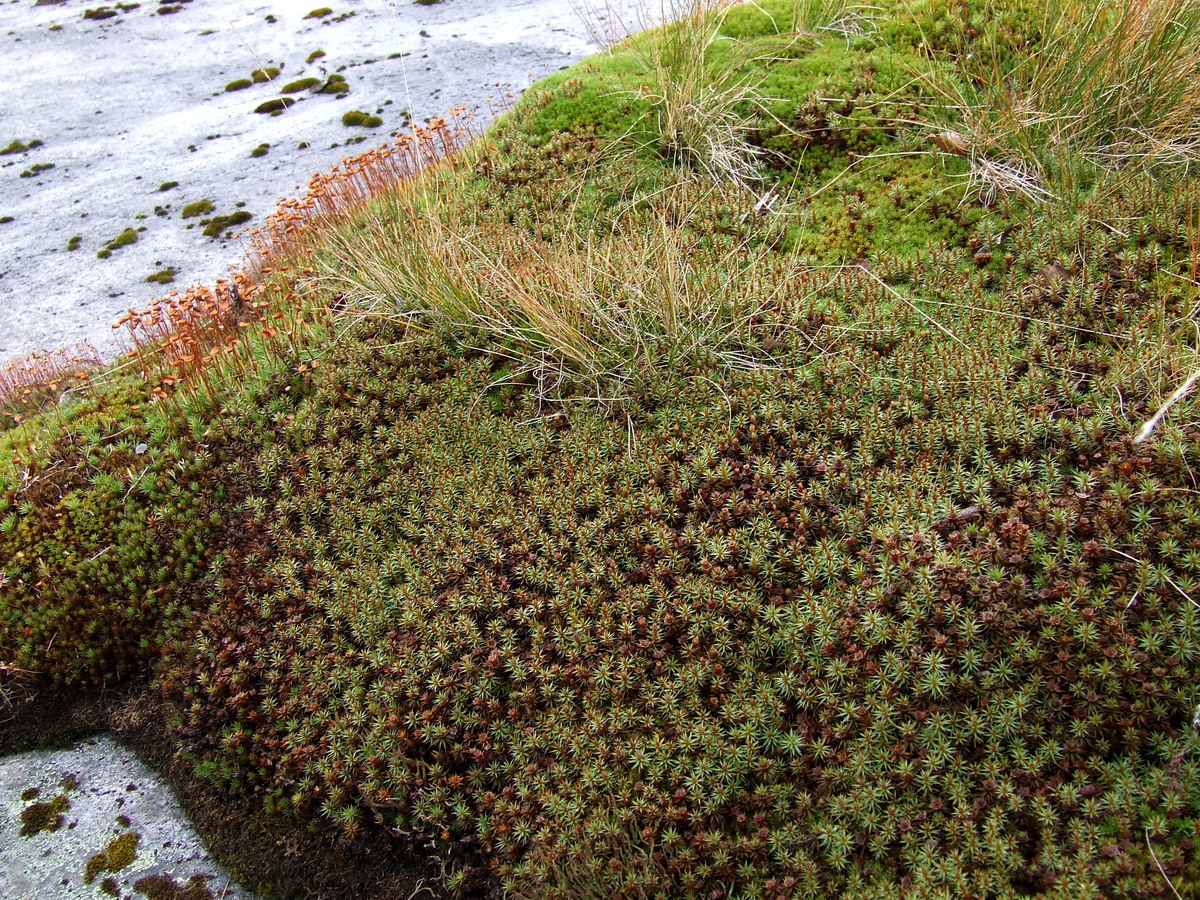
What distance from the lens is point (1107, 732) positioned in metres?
2.67

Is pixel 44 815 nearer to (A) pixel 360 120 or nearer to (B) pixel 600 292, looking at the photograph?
(B) pixel 600 292

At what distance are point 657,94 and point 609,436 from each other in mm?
3764

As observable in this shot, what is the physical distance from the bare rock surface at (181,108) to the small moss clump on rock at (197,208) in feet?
0.28

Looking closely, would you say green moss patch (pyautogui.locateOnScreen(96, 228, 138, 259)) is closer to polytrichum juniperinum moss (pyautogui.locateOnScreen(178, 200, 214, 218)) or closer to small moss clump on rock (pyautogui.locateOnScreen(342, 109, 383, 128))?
polytrichum juniperinum moss (pyautogui.locateOnScreen(178, 200, 214, 218))

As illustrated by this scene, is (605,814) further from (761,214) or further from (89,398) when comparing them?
(89,398)

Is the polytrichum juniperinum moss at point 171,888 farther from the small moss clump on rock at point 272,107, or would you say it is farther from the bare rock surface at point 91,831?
the small moss clump on rock at point 272,107

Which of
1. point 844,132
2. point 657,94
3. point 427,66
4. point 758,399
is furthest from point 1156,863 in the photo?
point 427,66

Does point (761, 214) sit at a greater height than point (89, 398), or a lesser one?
greater

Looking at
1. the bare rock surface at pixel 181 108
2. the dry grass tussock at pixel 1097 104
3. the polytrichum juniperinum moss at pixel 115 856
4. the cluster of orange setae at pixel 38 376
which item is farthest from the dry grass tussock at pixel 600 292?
the polytrichum juniperinum moss at pixel 115 856

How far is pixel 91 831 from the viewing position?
359 cm

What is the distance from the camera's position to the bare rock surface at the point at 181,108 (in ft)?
23.6

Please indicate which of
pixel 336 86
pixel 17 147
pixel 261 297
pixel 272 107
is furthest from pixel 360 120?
pixel 17 147

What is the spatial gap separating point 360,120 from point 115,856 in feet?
24.9

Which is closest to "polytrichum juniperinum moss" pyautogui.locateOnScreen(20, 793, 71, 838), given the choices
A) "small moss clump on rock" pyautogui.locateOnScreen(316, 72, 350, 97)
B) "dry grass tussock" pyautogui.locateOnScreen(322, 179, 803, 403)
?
"dry grass tussock" pyautogui.locateOnScreen(322, 179, 803, 403)
